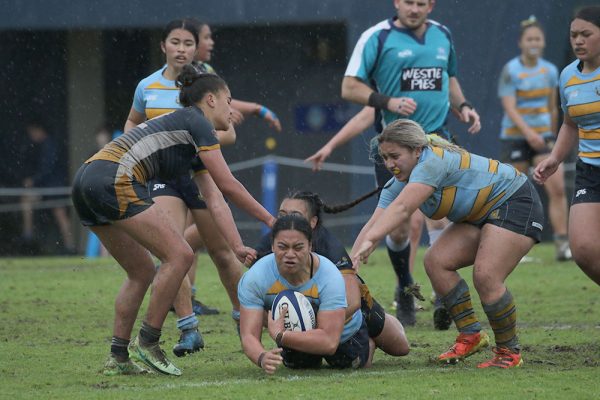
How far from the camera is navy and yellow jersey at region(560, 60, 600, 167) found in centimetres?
736

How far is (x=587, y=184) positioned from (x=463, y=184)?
1015 millimetres

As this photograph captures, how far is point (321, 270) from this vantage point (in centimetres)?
659

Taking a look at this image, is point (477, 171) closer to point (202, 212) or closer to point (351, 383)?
point (351, 383)

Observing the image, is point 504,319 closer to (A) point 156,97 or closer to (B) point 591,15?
(B) point 591,15

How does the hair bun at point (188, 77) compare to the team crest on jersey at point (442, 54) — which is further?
the team crest on jersey at point (442, 54)

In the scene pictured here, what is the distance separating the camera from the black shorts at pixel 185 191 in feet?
27.4

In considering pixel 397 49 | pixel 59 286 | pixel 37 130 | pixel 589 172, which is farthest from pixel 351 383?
pixel 37 130

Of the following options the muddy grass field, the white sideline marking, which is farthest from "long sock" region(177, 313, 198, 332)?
the white sideline marking

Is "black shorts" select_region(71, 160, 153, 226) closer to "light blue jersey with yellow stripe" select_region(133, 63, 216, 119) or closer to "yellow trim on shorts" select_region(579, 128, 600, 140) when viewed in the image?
"light blue jersey with yellow stripe" select_region(133, 63, 216, 119)

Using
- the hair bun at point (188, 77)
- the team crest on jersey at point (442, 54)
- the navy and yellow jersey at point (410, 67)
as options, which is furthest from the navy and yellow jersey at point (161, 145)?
the team crest on jersey at point (442, 54)

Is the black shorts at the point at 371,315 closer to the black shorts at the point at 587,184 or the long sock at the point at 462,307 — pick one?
the long sock at the point at 462,307

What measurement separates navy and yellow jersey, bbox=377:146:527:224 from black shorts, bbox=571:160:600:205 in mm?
531

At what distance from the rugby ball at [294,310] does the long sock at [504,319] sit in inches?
44.2

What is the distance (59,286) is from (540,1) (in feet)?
30.0
